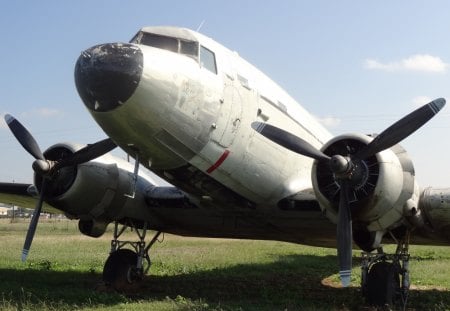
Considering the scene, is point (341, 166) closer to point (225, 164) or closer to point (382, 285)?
point (225, 164)

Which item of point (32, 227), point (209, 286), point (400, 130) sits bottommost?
point (209, 286)

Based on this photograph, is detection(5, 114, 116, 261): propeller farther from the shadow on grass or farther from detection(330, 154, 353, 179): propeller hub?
detection(330, 154, 353, 179): propeller hub

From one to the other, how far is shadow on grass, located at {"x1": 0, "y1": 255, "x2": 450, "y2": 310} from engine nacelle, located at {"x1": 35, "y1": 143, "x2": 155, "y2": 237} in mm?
1447

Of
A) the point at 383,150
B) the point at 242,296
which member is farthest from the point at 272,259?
the point at 383,150

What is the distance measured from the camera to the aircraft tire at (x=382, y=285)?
838 cm

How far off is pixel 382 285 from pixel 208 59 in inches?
182

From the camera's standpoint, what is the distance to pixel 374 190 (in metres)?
7.93

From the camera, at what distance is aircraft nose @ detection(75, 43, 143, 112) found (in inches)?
268

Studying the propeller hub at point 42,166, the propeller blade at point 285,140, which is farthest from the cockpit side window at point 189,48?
the propeller hub at point 42,166

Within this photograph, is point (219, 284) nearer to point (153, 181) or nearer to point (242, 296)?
point (242, 296)

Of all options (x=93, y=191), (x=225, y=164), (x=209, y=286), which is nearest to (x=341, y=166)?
(x=225, y=164)

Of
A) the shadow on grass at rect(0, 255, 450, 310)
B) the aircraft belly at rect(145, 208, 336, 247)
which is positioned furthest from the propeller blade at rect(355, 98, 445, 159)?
the shadow on grass at rect(0, 255, 450, 310)

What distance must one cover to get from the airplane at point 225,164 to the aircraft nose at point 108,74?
0.05ft

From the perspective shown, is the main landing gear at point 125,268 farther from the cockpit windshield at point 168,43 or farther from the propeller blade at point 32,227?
the cockpit windshield at point 168,43
